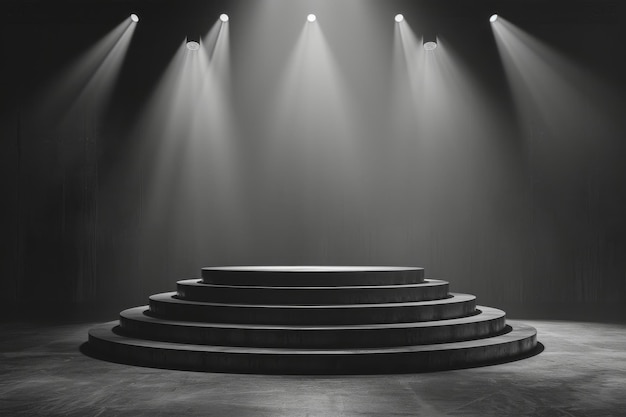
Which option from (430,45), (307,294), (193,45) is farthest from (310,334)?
(193,45)

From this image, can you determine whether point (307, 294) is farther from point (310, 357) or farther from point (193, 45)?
point (193, 45)

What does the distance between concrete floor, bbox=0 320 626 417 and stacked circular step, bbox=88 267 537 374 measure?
0.73 ft

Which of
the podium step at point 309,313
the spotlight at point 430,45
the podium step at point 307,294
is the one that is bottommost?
the podium step at point 309,313

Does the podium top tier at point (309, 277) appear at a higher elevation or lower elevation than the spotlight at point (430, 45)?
lower

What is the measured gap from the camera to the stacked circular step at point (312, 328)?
6.41 m

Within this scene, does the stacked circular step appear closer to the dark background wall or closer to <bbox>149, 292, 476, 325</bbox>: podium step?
<bbox>149, 292, 476, 325</bbox>: podium step

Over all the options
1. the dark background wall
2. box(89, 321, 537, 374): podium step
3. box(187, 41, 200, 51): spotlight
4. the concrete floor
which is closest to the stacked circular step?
box(89, 321, 537, 374): podium step

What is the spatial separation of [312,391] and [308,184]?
853cm

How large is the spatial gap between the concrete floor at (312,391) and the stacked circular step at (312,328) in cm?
22

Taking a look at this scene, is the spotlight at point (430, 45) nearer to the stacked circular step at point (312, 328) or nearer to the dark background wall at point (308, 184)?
the dark background wall at point (308, 184)

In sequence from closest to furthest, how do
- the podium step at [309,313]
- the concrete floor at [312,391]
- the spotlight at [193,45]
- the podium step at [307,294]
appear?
the concrete floor at [312,391], the podium step at [309,313], the podium step at [307,294], the spotlight at [193,45]

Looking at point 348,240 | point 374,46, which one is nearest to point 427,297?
point 348,240

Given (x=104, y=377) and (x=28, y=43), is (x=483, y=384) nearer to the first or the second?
(x=104, y=377)

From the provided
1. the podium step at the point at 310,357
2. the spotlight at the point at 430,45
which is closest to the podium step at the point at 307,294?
the podium step at the point at 310,357
